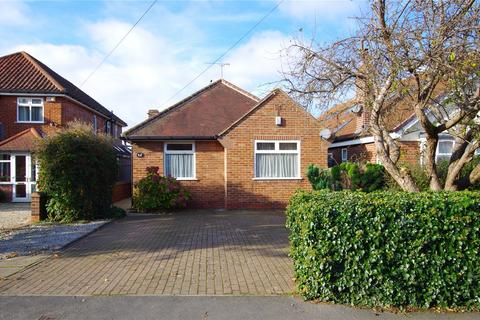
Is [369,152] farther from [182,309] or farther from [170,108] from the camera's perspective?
[182,309]

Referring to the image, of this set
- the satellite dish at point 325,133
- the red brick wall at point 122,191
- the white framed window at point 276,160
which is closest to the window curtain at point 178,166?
the white framed window at point 276,160

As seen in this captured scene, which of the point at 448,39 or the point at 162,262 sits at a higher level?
the point at 448,39

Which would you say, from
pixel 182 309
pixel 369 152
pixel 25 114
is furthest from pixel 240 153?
pixel 25 114

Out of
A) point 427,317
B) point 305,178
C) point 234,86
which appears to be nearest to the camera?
point 427,317

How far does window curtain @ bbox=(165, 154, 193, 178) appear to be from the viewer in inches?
642

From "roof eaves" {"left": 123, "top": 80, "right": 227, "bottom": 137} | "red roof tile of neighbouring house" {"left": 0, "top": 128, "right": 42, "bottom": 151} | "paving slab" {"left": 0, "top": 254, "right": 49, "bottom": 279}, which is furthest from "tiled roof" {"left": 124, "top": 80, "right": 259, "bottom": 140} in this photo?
"paving slab" {"left": 0, "top": 254, "right": 49, "bottom": 279}

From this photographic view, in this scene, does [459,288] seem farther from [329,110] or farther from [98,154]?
[98,154]

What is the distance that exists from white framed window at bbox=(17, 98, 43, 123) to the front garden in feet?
66.8

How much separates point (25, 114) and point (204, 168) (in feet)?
37.6

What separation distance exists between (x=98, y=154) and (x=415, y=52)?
10.1 metres

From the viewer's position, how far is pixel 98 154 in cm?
1324

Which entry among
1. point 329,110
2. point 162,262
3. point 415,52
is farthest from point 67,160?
point 415,52

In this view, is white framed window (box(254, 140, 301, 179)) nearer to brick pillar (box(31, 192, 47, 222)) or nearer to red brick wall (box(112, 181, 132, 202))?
brick pillar (box(31, 192, 47, 222))

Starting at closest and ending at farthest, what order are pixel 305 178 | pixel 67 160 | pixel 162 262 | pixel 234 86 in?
1. pixel 162 262
2. pixel 67 160
3. pixel 305 178
4. pixel 234 86
